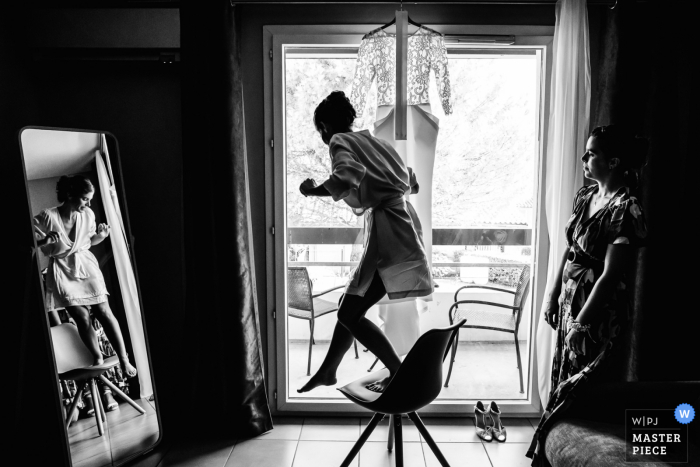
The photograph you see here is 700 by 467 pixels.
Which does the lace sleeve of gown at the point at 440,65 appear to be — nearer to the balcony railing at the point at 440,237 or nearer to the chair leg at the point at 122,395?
the balcony railing at the point at 440,237

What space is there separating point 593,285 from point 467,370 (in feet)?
5.96

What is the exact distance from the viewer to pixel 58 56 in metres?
2.55

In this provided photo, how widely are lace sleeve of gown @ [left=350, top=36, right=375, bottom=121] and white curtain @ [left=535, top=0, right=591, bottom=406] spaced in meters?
0.96

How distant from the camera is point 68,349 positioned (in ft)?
6.98

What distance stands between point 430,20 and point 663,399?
2083 mm

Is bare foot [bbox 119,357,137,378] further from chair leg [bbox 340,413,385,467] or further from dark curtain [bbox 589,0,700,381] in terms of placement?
dark curtain [bbox 589,0,700,381]

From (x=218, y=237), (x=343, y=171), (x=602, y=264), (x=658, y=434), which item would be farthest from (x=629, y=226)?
(x=218, y=237)

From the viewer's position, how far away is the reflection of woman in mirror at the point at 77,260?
2105mm

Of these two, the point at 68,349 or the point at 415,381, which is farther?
the point at 68,349

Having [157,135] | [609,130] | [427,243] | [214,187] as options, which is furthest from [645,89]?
[157,135]

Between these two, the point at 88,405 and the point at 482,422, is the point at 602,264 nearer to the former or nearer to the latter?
the point at 482,422

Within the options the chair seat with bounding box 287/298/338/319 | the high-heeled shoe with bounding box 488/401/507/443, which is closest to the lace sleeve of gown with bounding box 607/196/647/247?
the high-heeled shoe with bounding box 488/401/507/443

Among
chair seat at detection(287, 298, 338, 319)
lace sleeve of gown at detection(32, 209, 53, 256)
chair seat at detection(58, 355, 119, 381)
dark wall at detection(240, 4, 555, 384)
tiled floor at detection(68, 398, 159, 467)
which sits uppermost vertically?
dark wall at detection(240, 4, 555, 384)

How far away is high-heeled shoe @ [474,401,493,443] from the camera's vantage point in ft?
8.43
